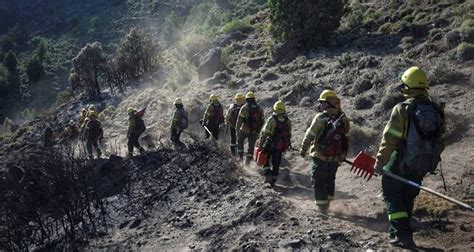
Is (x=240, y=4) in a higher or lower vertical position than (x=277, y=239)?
higher

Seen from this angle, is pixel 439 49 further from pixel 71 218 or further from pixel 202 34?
pixel 202 34

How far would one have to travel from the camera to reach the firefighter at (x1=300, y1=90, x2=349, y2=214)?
284 inches

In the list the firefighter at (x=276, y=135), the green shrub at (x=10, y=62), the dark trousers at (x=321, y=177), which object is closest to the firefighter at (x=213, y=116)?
the firefighter at (x=276, y=135)

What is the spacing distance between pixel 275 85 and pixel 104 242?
42.3 ft

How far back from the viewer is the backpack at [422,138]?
5.50 metres

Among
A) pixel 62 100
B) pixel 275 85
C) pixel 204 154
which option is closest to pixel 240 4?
pixel 62 100

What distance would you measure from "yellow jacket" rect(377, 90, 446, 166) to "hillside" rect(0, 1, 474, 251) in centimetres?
106

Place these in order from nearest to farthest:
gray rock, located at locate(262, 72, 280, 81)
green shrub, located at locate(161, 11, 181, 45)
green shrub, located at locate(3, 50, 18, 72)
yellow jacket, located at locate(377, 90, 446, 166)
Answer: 1. yellow jacket, located at locate(377, 90, 446, 166)
2. gray rock, located at locate(262, 72, 280, 81)
3. green shrub, located at locate(161, 11, 181, 45)
4. green shrub, located at locate(3, 50, 18, 72)

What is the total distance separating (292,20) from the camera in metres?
24.0

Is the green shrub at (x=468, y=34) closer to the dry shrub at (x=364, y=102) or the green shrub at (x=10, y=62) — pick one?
the dry shrub at (x=364, y=102)

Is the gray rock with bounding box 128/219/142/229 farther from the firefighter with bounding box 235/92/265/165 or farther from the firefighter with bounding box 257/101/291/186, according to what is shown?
the firefighter with bounding box 235/92/265/165

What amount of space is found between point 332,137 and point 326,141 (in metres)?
0.11

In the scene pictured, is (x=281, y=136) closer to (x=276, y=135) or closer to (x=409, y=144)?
(x=276, y=135)

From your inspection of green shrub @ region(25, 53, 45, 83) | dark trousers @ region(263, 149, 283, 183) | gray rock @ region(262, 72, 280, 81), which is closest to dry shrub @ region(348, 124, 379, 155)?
dark trousers @ region(263, 149, 283, 183)
